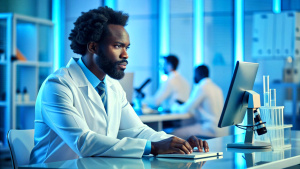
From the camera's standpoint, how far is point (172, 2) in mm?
8453

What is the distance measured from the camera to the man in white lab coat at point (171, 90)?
21.2 feet

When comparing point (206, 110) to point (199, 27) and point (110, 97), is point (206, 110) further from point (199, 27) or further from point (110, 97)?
point (199, 27)

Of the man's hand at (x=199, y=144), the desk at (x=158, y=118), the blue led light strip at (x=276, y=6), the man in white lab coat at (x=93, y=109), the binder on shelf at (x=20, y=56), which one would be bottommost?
the desk at (x=158, y=118)

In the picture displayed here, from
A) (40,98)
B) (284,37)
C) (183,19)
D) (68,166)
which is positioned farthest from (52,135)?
(183,19)

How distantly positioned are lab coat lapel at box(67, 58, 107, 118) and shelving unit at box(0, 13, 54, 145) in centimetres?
348

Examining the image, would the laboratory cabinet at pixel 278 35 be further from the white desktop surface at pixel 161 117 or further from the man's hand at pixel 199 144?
the man's hand at pixel 199 144

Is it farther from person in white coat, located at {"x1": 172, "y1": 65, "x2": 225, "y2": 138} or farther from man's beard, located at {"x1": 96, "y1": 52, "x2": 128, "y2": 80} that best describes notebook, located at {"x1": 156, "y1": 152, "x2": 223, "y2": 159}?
person in white coat, located at {"x1": 172, "y1": 65, "x2": 225, "y2": 138}

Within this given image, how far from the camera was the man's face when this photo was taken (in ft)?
7.50

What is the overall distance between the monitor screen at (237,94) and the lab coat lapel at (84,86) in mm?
620

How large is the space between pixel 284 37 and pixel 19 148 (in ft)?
19.9

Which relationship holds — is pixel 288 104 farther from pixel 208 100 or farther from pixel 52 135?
pixel 52 135

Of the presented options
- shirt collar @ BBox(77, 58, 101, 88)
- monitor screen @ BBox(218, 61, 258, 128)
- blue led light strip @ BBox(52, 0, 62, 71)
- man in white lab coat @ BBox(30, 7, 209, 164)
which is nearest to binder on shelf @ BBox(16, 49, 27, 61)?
blue led light strip @ BBox(52, 0, 62, 71)

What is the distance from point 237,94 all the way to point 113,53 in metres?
0.68

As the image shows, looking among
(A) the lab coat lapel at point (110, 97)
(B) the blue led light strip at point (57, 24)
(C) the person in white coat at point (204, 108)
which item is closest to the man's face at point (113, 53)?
(A) the lab coat lapel at point (110, 97)
